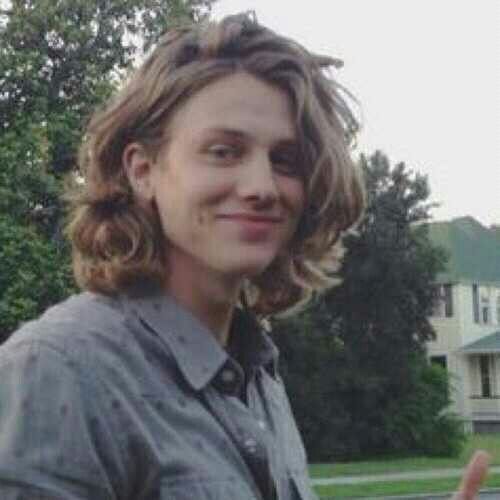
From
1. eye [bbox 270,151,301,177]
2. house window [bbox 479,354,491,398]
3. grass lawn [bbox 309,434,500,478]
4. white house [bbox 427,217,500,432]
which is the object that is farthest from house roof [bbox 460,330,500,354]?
eye [bbox 270,151,301,177]

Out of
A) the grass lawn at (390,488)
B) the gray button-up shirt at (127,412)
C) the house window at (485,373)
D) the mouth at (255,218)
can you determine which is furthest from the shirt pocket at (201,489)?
the house window at (485,373)

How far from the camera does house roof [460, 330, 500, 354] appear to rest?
61250 millimetres

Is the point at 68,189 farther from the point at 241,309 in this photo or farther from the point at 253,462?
the point at 253,462

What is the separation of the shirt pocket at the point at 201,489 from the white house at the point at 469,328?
59153 millimetres

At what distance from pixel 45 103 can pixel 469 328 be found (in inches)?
1558

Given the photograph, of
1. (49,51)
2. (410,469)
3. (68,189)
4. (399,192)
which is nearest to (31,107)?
(49,51)

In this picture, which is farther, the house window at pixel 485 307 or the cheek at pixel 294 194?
the house window at pixel 485 307

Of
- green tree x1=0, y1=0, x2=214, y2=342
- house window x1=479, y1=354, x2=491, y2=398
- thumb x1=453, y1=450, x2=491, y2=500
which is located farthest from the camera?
house window x1=479, y1=354, x2=491, y2=398

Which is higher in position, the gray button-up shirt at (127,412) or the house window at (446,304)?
the house window at (446,304)

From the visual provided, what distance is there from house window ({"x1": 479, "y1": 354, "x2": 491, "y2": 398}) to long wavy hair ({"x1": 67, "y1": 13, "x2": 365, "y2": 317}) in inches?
2418

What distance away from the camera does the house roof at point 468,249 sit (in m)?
62.2

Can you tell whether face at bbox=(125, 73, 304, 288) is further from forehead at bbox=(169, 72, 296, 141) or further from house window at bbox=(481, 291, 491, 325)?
house window at bbox=(481, 291, 491, 325)

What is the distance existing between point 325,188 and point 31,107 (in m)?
25.3

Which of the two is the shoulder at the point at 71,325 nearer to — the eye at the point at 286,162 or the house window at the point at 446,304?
the eye at the point at 286,162
